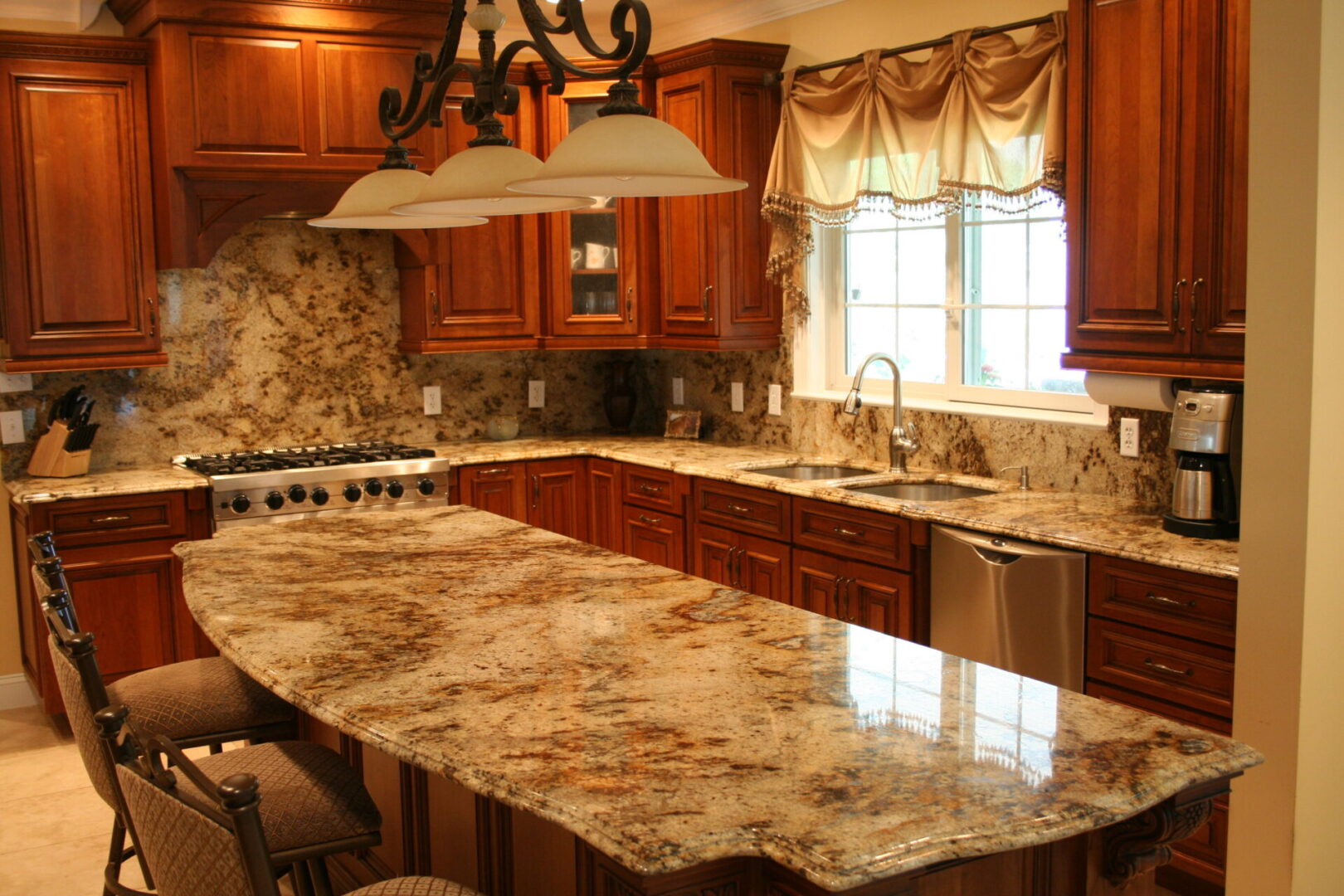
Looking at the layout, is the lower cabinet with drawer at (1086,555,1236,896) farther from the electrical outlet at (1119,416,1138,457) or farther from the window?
the window

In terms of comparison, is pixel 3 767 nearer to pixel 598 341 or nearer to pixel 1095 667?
A: pixel 598 341

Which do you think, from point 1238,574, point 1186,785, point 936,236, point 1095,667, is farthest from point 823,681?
point 936,236

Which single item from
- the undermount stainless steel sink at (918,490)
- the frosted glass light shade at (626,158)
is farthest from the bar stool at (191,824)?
the undermount stainless steel sink at (918,490)

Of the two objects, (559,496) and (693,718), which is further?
(559,496)

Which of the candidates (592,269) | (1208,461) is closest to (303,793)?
(1208,461)

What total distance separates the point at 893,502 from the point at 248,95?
108 inches

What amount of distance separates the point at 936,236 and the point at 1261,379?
207 cm

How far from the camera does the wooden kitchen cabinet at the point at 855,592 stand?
3805 mm

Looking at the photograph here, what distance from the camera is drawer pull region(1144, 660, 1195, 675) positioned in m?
2.96

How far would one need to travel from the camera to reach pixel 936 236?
15.1ft

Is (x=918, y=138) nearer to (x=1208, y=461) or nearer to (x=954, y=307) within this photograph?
(x=954, y=307)

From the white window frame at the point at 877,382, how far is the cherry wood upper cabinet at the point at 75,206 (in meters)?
2.54

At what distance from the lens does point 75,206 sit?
14.8 feet

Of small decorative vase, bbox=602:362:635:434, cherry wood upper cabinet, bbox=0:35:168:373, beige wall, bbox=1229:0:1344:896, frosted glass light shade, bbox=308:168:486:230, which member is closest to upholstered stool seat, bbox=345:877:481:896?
frosted glass light shade, bbox=308:168:486:230
